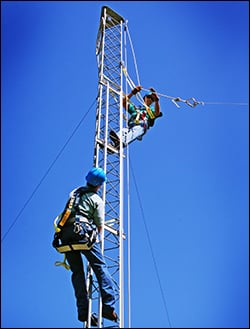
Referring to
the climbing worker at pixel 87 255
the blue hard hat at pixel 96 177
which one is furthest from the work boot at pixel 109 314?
the blue hard hat at pixel 96 177

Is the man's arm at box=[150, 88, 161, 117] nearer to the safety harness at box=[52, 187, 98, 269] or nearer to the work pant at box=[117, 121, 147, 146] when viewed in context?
the work pant at box=[117, 121, 147, 146]

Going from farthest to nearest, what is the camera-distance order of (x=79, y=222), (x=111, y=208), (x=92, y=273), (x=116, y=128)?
1. (x=116, y=128)
2. (x=111, y=208)
3. (x=92, y=273)
4. (x=79, y=222)

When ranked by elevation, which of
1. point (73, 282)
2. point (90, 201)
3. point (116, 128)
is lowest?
point (73, 282)

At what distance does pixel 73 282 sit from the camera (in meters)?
5.95

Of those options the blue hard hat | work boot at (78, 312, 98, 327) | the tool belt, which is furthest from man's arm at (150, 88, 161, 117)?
work boot at (78, 312, 98, 327)

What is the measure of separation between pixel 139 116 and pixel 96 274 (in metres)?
5.21

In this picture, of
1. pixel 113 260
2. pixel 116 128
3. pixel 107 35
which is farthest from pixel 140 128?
pixel 113 260

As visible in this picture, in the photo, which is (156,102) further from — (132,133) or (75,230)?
(75,230)

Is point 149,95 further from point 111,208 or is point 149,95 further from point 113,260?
point 113,260

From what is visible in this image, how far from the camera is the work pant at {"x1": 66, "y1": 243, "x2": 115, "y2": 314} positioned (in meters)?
5.77

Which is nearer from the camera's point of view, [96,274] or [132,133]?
[96,274]

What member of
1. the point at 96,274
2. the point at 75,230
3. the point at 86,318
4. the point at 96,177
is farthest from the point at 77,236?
the point at 86,318

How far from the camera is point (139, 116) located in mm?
10273

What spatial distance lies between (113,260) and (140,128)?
12.0 ft
